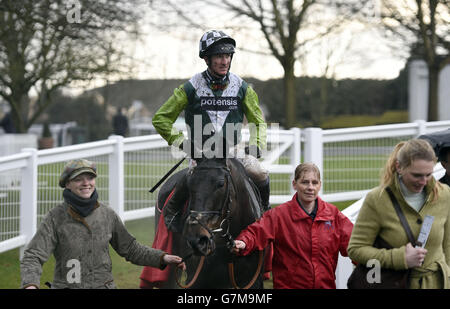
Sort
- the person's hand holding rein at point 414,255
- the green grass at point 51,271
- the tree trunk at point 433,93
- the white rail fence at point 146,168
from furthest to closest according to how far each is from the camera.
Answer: the tree trunk at point 433,93
the white rail fence at point 146,168
the green grass at point 51,271
the person's hand holding rein at point 414,255

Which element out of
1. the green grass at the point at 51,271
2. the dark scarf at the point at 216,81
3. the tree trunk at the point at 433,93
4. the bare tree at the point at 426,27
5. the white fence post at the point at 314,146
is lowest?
the green grass at the point at 51,271

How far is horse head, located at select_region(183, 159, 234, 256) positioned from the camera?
380 cm

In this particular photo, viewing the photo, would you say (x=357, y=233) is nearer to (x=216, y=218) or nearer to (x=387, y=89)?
(x=216, y=218)

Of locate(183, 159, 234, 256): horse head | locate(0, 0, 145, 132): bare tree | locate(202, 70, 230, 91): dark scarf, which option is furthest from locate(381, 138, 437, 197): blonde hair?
locate(0, 0, 145, 132): bare tree

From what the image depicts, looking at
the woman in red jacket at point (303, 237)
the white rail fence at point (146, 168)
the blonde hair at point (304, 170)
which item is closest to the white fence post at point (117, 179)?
the white rail fence at point (146, 168)

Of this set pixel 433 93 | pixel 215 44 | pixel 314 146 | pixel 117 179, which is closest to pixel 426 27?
pixel 433 93

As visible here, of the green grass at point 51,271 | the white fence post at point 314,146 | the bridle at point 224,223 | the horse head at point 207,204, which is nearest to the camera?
the horse head at point 207,204

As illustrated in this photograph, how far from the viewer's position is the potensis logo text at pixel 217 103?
4.80m

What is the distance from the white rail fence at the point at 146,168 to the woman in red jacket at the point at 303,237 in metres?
1.93

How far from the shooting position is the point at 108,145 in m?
8.34

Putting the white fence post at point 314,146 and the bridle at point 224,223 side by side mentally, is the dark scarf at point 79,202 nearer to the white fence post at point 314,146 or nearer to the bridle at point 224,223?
the bridle at point 224,223

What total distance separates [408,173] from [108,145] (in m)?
5.67

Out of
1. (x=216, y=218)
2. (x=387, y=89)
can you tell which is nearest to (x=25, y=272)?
(x=216, y=218)
